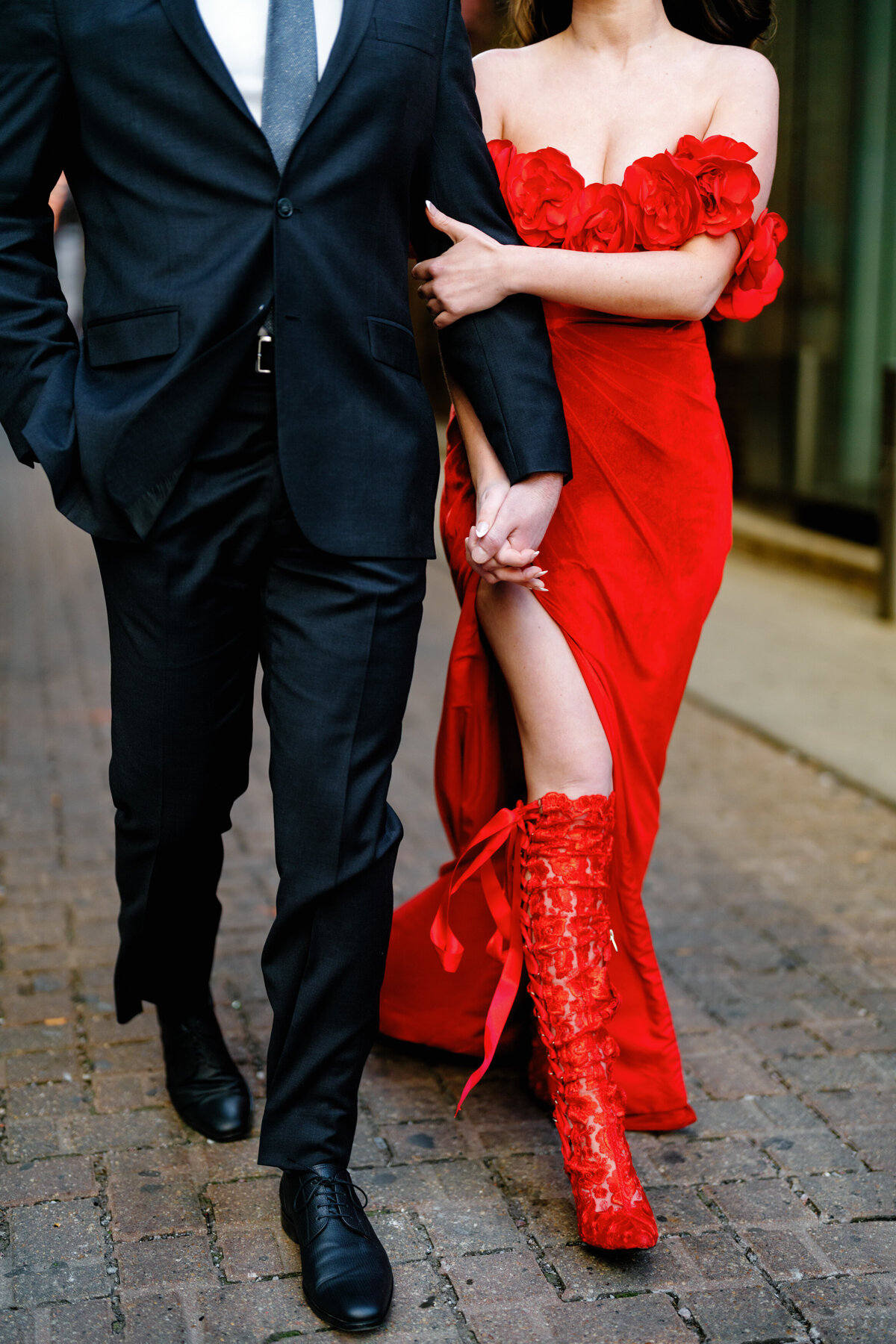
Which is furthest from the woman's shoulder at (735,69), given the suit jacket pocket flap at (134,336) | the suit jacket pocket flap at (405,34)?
the suit jacket pocket flap at (134,336)

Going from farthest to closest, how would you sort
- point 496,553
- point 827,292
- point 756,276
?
point 827,292 < point 756,276 < point 496,553

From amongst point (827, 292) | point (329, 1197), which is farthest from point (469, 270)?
point (827, 292)

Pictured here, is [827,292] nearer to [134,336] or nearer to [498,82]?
[498,82]

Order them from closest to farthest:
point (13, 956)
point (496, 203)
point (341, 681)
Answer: point (341, 681), point (496, 203), point (13, 956)

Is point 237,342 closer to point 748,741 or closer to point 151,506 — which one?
point 151,506

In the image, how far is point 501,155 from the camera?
8.48ft

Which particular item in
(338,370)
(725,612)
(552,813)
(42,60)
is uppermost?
(42,60)

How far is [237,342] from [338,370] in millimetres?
162

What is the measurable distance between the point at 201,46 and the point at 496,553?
90cm

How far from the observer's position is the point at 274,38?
2074 millimetres

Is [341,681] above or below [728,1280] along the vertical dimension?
above

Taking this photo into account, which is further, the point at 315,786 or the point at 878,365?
the point at 878,365

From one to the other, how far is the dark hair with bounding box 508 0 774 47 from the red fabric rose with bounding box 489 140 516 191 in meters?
0.41

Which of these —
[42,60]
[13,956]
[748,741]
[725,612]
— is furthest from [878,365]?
[42,60]
